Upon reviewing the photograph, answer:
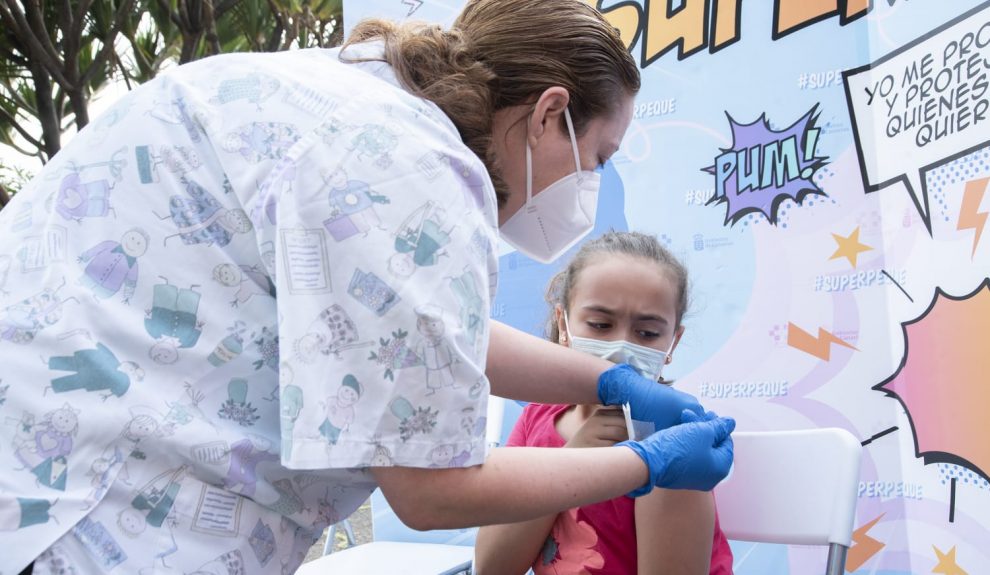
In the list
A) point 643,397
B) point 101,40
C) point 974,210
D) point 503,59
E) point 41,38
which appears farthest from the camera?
point 101,40

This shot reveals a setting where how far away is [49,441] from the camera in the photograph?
78 cm

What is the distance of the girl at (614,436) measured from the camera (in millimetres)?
1378

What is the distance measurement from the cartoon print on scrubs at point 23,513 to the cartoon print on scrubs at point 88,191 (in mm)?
266

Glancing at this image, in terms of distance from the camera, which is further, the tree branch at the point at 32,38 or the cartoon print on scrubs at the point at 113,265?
the tree branch at the point at 32,38

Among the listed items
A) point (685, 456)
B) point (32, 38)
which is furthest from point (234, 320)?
point (32, 38)

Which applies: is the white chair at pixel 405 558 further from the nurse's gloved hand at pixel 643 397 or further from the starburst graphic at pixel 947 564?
the starburst graphic at pixel 947 564

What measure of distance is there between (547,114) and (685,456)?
46cm

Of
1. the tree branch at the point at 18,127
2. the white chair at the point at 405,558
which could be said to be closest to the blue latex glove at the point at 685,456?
the white chair at the point at 405,558

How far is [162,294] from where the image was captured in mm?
824

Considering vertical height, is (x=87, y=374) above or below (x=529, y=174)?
below

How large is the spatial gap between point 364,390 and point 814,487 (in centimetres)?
97

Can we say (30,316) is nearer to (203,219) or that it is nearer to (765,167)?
(203,219)

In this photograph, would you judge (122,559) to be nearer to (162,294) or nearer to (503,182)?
(162,294)

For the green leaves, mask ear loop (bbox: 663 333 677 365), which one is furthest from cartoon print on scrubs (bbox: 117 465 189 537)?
the green leaves
